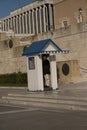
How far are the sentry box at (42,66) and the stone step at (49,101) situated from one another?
165 cm

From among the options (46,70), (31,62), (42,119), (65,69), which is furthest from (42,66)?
(42,119)

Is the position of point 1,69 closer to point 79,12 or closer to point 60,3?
point 79,12

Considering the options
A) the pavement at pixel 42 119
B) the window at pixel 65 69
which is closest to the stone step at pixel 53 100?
the pavement at pixel 42 119

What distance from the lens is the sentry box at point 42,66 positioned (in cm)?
2094

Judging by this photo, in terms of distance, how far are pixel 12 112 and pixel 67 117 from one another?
3315 mm

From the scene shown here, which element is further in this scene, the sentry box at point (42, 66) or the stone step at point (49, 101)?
the sentry box at point (42, 66)

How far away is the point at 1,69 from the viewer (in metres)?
39.4

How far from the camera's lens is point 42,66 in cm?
2153

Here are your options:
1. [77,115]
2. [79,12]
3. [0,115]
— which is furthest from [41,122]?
[79,12]

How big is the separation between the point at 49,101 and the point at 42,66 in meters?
4.96

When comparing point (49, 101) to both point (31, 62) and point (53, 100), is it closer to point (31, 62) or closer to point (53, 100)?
point (53, 100)

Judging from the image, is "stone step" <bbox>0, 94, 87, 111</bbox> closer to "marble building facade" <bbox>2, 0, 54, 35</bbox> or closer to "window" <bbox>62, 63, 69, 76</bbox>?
"window" <bbox>62, 63, 69, 76</bbox>

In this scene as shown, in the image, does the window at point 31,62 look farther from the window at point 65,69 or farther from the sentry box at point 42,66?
the window at point 65,69

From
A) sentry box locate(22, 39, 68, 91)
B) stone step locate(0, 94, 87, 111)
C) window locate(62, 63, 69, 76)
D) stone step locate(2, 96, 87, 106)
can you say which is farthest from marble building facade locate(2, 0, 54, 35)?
stone step locate(2, 96, 87, 106)
